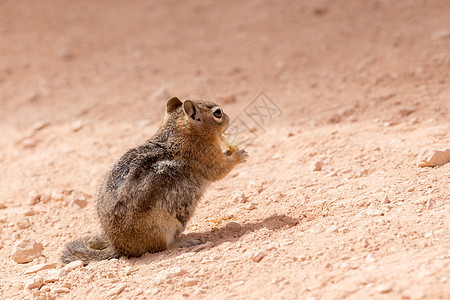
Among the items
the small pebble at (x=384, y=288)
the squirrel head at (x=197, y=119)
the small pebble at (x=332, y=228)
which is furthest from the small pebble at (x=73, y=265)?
the small pebble at (x=384, y=288)

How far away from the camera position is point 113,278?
357cm

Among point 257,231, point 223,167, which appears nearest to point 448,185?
point 257,231

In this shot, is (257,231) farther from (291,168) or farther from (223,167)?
(291,168)

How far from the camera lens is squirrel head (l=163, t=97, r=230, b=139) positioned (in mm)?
4336

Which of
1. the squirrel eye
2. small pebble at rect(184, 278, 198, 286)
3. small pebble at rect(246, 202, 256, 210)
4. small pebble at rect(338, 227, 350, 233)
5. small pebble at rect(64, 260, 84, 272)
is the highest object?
the squirrel eye

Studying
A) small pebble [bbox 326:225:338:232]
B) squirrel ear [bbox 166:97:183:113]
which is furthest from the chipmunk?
small pebble [bbox 326:225:338:232]

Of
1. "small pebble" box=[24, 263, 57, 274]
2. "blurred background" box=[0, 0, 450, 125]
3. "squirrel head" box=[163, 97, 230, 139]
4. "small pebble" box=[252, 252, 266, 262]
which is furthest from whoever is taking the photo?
"blurred background" box=[0, 0, 450, 125]

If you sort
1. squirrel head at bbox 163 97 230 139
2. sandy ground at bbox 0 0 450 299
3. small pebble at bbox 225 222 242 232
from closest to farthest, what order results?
sandy ground at bbox 0 0 450 299
small pebble at bbox 225 222 242 232
squirrel head at bbox 163 97 230 139

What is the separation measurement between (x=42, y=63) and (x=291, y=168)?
240 inches

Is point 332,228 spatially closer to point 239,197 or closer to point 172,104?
point 239,197

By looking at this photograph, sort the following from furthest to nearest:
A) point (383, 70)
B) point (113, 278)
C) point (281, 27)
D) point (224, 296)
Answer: point (281, 27)
point (383, 70)
point (113, 278)
point (224, 296)

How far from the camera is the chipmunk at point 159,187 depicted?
384 centimetres

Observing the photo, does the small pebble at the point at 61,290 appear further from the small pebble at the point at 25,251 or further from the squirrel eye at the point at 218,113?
the squirrel eye at the point at 218,113

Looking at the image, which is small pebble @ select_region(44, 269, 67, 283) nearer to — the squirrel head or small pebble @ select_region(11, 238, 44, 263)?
small pebble @ select_region(11, 238, 44, 263)
